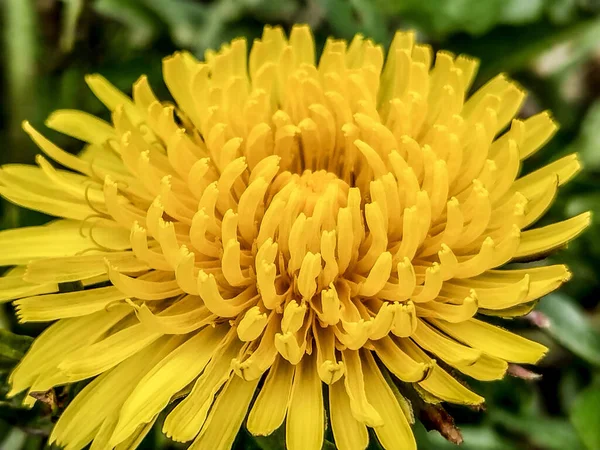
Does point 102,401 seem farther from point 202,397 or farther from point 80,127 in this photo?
point 80,127

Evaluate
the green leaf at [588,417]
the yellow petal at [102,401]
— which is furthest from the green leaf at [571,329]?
the yellow petal at [102,401]

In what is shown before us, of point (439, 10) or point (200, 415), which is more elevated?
point (439, 10)

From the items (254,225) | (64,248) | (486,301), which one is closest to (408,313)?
(486,301)

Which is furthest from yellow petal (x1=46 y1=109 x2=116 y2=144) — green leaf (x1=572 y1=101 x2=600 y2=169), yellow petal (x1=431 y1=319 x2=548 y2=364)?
green leaf (x1=572 y1=101 x2=600 y2=169)

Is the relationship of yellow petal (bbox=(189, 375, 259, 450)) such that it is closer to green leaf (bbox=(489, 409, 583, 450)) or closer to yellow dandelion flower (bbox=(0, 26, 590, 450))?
yellow dandelion flower (bbox=(0, 26, 590, 450))

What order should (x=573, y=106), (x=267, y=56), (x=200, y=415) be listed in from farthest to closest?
(x=573, y=106)
(x=267, y=56)
(x=200, y=415)

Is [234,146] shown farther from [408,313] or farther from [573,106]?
[573,106]

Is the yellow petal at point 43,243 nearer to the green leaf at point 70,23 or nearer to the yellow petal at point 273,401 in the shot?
the yellow petal at point 273,401
